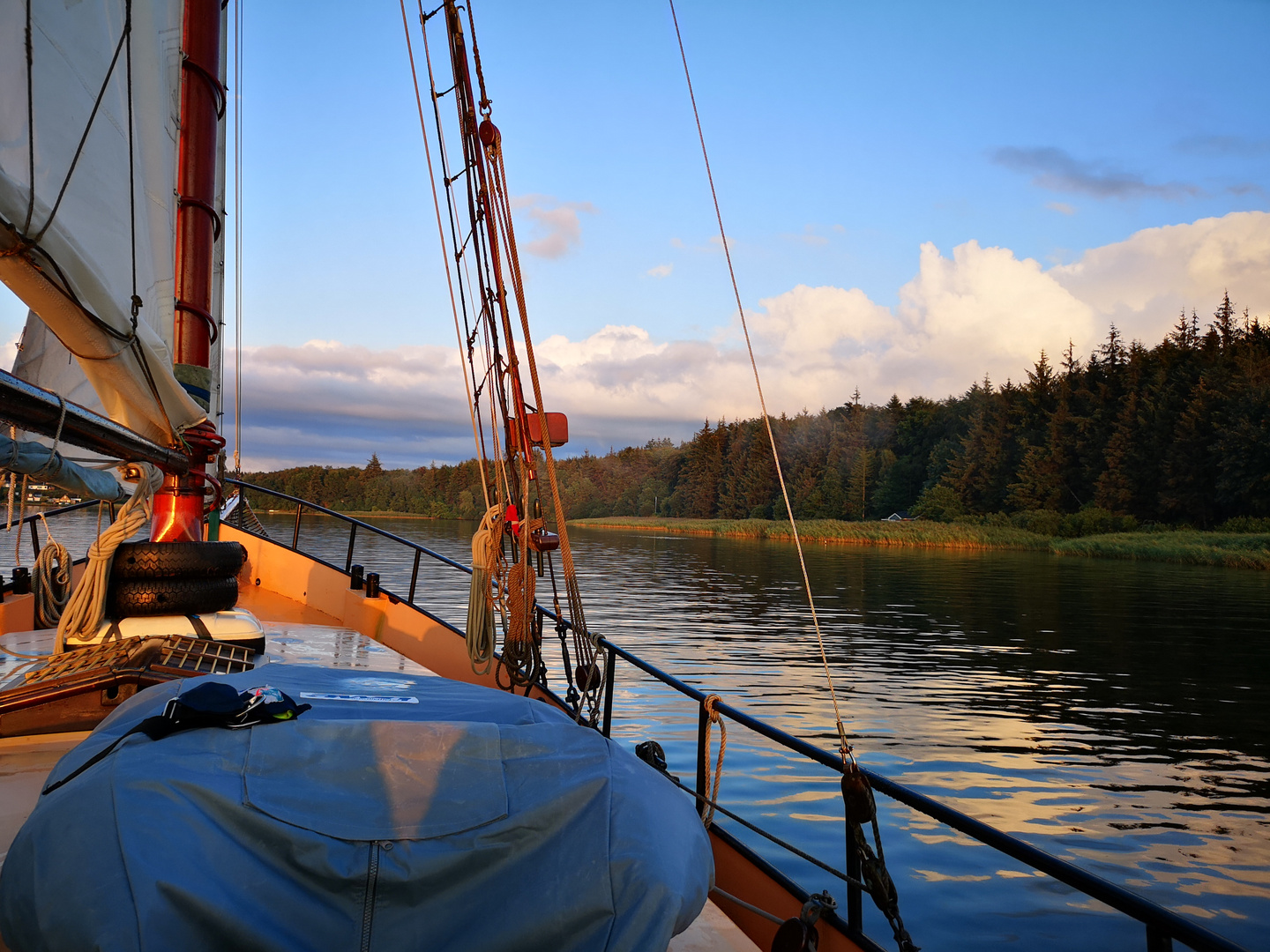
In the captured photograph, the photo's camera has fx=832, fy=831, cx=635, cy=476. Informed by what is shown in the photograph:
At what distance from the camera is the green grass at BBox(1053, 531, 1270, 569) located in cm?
3219

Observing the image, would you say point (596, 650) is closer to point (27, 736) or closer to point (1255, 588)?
point (27, 736)

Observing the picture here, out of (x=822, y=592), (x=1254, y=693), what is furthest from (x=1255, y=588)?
(x=1254, y=693)

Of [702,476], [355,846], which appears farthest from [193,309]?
[702,476]

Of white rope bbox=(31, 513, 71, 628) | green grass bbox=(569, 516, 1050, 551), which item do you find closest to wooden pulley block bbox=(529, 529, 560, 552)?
white rope bbox=(31, 513, 71, 628)

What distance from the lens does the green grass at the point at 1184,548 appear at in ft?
106

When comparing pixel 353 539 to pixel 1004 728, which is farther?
pixel 1004 728

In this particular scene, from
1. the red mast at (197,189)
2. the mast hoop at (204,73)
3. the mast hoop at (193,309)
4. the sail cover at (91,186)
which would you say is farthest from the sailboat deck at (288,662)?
the mast hoop at (204,73)

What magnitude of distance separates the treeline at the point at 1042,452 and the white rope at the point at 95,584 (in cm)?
5357

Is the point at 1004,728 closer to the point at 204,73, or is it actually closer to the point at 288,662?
the point at 288,662

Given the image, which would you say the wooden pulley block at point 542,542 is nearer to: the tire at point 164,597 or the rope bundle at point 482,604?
the rope bundle at point 482,604

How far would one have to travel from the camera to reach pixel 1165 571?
2977cm

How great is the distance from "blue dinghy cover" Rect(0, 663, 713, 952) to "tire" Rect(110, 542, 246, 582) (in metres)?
2.41

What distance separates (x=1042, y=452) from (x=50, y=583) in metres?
64.7

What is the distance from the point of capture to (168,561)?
176 inches
